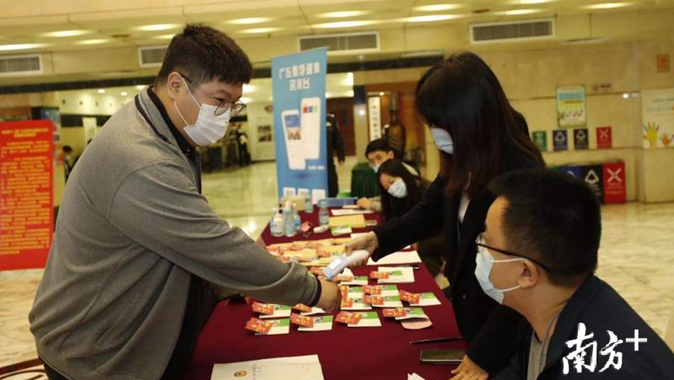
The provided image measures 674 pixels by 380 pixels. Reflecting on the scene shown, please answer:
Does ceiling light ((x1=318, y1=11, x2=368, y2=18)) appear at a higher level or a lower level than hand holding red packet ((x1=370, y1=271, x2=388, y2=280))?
higher

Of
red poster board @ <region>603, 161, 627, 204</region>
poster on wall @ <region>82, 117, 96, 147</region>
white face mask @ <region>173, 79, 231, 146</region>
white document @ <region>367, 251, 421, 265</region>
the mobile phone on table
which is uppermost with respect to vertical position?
poster on wall @ <region>82, 117, 96, 147</region>

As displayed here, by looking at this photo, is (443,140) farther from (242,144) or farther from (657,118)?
(242,144)

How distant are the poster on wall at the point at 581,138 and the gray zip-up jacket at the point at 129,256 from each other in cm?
802

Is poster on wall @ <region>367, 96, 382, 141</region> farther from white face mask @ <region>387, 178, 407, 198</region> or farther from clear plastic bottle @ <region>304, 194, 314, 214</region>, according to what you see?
white face mask @ <region>387, 178, 407, 198</region>

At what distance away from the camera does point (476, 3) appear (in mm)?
6160

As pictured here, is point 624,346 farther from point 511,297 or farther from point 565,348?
point 511,297

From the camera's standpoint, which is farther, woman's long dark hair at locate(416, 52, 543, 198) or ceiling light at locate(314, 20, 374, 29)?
ceiling light at locate(314, 20, 374, 29)

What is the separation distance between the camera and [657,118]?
321 inches

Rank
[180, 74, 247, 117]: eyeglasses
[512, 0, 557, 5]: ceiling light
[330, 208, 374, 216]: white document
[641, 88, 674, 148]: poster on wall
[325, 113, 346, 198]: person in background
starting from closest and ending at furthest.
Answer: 1. [180, 74, 247, 117]: eyeglasses
2. [330, 208, 374, 216]: white document
3. [512, 0, 557, 5]: ceiling light
4. [325, 113, 346, 198]: person in background
5. [641, 88, 674, 148]: poster on wall

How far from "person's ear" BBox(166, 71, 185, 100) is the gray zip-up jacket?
12cm

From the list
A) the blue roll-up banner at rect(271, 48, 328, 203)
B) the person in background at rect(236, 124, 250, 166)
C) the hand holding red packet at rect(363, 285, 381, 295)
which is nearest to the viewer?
the hand holding red packet at rect(363, 285, 381, 295)

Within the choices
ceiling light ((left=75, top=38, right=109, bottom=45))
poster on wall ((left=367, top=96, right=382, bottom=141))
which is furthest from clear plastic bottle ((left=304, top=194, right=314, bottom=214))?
poster on wall ((left=367, top=96, right=382, bottom=141))

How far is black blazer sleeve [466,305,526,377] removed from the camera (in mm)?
1375

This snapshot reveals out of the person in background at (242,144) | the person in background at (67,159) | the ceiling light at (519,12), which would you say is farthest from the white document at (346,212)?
the person in background at (242,144)
